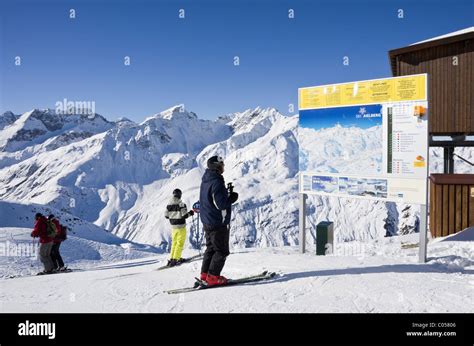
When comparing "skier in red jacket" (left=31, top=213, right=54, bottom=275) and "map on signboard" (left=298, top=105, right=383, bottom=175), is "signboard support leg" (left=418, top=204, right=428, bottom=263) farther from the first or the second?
"skier in red jacket" (left=31, top=213, right=54, bottom=275)

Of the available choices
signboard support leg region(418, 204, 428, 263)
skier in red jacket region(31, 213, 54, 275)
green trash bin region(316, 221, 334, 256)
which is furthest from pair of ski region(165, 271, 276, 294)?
skier in red jacket region(31, 213, 54, 275)

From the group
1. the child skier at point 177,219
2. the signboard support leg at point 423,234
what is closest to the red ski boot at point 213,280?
the child skier at point 177,219

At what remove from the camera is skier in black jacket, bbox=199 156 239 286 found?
616cm

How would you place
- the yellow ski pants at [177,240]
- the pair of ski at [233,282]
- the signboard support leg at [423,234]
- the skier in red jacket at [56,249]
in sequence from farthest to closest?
the skier in red jacket at [56,249] → the yellow ski pants at [177,240] → the signboard support leg at [423,234] → the pair of ski at [233,282]

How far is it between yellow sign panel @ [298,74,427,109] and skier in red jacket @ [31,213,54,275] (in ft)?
A: 28.0

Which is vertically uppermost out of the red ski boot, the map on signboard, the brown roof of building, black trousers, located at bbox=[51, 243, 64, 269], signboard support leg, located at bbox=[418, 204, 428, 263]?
the brown roof of building

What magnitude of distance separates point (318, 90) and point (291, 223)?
178976 mm

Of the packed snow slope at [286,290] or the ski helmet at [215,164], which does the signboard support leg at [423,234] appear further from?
the ski helmet at [215,164]

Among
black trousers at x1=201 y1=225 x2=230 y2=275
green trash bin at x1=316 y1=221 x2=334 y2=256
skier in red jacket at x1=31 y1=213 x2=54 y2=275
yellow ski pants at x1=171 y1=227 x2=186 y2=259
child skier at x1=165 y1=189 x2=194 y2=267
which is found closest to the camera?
black trousers at x1=201 y1=225 x2=230 y2=275

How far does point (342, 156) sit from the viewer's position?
896 centimetres

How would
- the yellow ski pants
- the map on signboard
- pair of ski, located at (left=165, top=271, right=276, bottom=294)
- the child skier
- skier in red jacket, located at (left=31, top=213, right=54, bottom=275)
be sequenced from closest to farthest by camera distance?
pair of ski, located at (left=165, top=271, right=276, bottom=294), the map on signboard, the child skier, the yellow ski pants, skier in red jacket, located at (left=31, top=213, right=54, bottom=275)

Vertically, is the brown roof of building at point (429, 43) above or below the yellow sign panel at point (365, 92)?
above

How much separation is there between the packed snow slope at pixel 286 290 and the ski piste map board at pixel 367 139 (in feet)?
5.90

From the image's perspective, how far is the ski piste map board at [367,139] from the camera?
7711 mm
